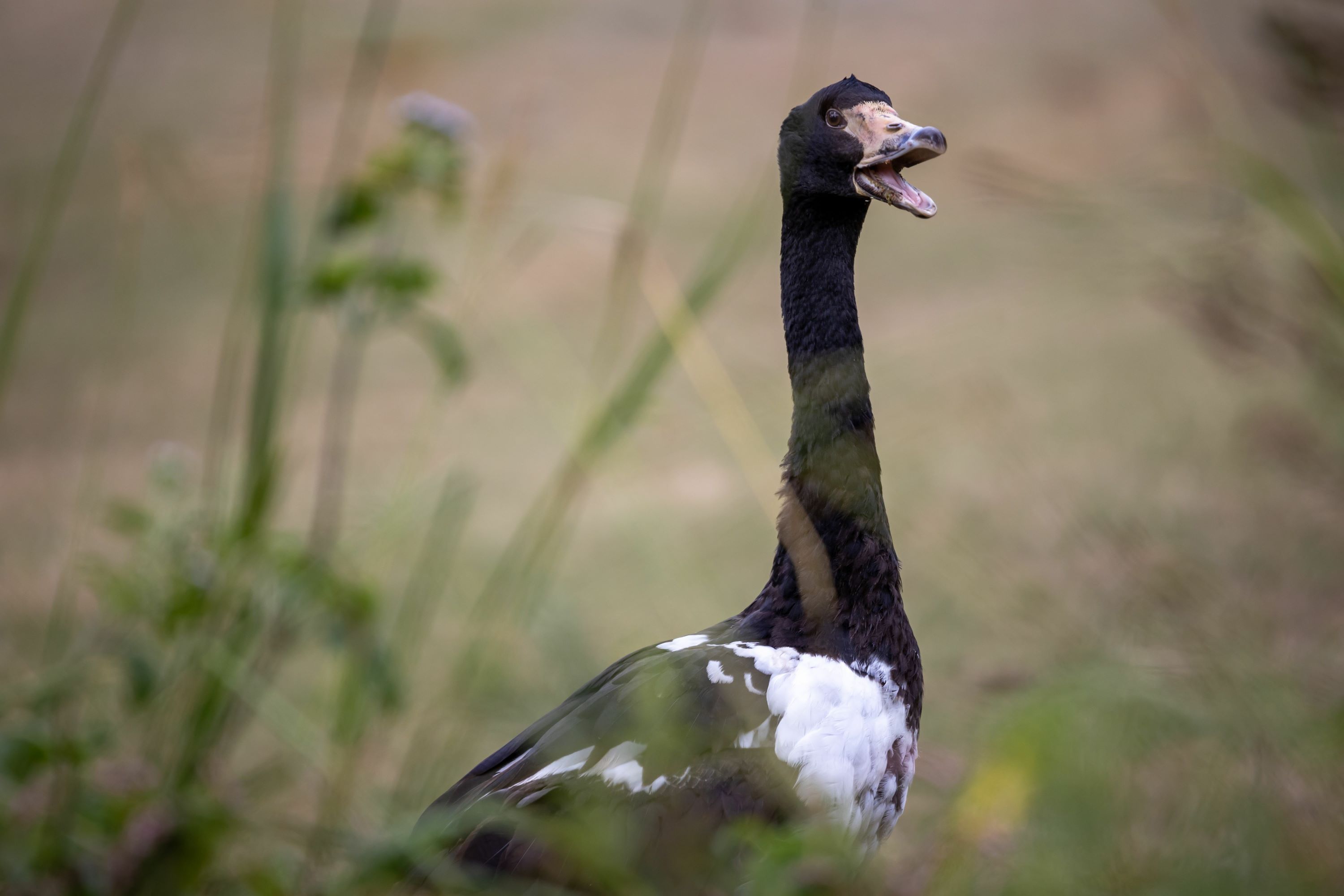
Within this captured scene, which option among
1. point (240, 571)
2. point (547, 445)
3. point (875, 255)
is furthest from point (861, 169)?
point (875, 255)

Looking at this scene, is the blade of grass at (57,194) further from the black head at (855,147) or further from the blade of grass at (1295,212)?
the blade of grass at (1295,212)

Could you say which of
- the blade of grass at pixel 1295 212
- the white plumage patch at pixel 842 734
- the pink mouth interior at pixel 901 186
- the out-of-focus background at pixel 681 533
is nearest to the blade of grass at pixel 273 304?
the out-of-focus background at pixel 681 533

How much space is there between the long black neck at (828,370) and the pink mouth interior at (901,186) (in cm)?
11

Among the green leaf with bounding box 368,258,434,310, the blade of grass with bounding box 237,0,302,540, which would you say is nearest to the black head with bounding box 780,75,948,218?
the green leaf with bounding box 368,258,434,310

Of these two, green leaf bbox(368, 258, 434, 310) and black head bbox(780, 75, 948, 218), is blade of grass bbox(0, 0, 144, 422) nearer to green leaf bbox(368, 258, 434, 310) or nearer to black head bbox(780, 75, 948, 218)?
green leaf bbox(368, 258, 434, 310)

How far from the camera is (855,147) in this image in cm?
150

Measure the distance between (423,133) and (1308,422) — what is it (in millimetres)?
1184

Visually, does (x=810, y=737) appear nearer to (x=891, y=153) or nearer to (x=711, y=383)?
(x=711, y=383)

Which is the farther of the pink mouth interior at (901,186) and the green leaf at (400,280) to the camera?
the green leaf at (400,280)

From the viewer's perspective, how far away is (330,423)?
1.71 meters

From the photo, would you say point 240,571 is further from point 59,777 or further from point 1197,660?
point 1197,660

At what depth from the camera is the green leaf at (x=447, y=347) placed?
141 cm

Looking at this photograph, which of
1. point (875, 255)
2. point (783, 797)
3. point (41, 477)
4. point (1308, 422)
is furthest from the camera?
point (875, 255)

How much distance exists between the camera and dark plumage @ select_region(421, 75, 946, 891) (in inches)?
48.7
